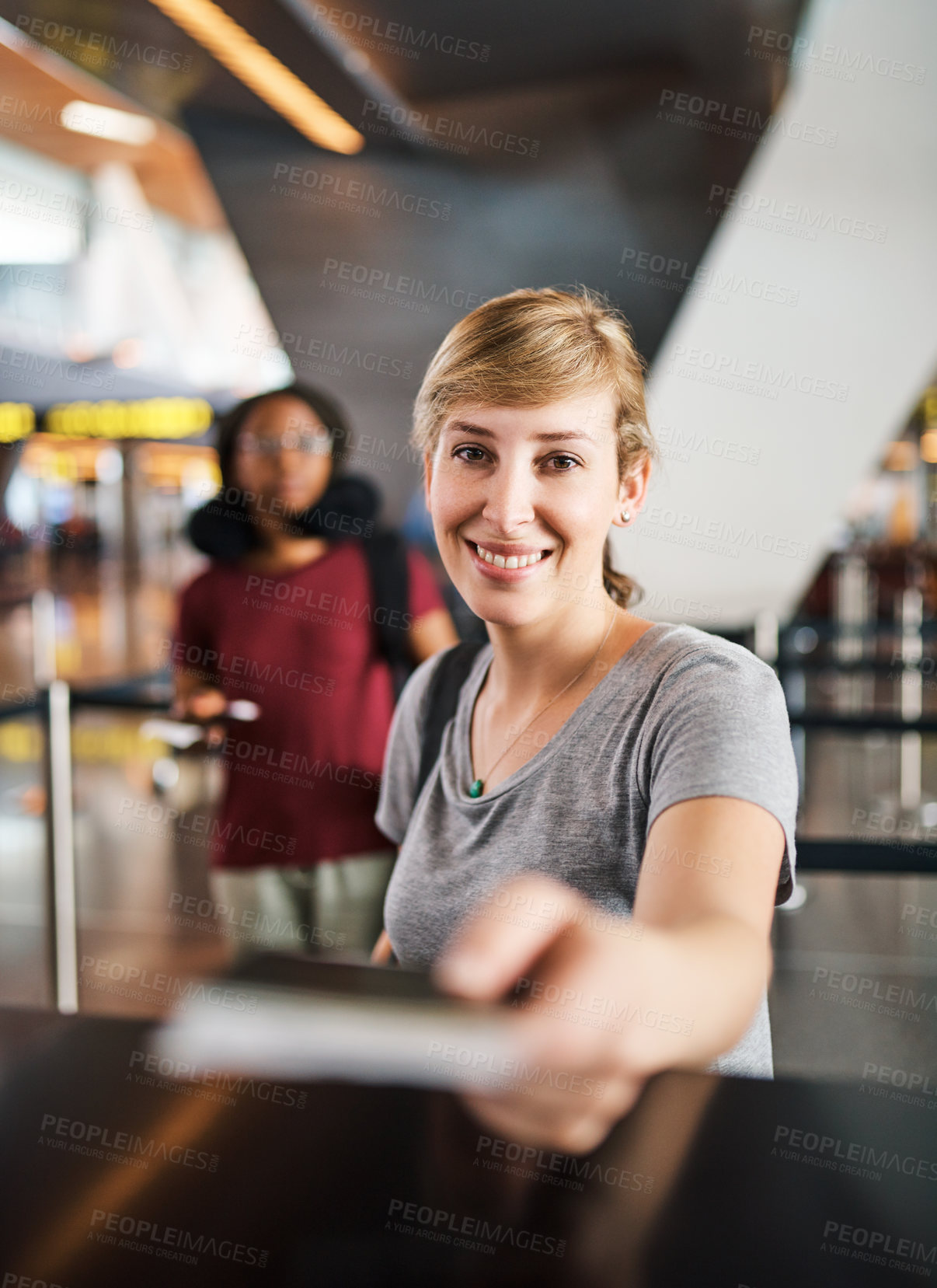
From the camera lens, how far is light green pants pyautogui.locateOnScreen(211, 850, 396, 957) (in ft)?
6.05

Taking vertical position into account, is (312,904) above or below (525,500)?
below

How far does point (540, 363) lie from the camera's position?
0.93m

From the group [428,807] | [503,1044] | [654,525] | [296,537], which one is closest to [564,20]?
[654,525]

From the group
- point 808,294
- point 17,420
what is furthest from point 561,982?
point 17,420

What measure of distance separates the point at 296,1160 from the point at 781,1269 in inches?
15.1

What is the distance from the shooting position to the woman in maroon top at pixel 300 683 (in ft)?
6.05

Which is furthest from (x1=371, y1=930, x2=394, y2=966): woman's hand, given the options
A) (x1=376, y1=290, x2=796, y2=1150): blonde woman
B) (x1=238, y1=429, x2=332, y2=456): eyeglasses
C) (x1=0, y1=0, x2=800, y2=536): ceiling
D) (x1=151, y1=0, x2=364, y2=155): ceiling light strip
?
(x1=151, y1=0, x2=364, y2=155): ceiling light strip

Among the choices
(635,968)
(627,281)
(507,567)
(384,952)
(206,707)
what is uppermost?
(627,281)

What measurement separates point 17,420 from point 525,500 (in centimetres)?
1651

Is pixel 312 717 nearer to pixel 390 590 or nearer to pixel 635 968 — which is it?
pixel 390 590

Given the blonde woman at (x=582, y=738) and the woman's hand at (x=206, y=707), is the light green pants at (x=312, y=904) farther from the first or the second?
the blonde woman at (x=582, y=738)

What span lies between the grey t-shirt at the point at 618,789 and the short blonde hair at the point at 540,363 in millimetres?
234

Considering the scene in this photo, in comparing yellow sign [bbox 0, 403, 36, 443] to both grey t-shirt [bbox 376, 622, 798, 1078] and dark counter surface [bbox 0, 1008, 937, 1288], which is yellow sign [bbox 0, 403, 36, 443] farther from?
dark counter surface [bbox 0, 1008, 937, 1288]

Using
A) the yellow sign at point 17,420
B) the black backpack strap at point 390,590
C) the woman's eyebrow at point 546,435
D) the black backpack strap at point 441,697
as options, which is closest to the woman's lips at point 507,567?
the woman's eyebrow at point 546,435
